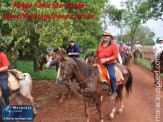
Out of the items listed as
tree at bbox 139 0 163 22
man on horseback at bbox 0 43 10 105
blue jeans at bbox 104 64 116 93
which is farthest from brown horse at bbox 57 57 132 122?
tree at bbox 139 0 163 22

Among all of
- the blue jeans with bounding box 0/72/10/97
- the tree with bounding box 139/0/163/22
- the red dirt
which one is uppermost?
the tree with bounding box 139/0/163/22

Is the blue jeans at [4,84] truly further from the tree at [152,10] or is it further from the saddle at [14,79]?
the tree at [152,10]

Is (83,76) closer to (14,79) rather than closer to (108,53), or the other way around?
(108,53)

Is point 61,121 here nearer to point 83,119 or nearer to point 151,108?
point 83,119

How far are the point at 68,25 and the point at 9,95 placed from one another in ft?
13.5

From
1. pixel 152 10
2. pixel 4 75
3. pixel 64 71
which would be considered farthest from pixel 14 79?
pixel 152 10

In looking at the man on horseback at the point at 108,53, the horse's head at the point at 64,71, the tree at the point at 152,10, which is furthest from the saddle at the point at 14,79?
the tree at the point at 152,10

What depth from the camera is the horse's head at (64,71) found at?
15.2 ft

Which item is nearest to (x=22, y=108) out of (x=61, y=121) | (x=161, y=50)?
(x=61, y=121)

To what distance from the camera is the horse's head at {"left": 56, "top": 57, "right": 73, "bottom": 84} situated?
462 cm

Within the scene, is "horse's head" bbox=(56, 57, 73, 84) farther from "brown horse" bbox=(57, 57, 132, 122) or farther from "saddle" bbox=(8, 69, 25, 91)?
"saddle" bbox=(8, 69, 25, 91)

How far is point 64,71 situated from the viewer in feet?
15.3

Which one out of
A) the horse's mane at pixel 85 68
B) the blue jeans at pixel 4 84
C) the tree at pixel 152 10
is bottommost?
the blue jeans at pixel 4 84

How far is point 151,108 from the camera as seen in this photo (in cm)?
686
